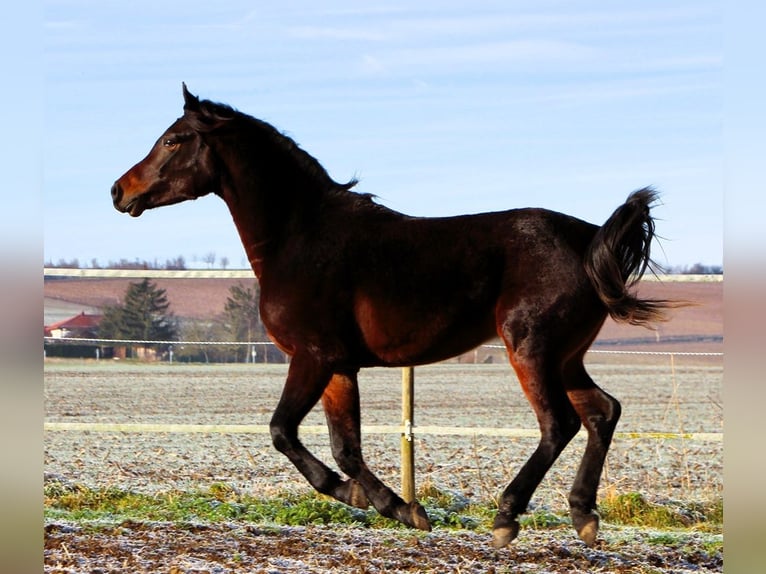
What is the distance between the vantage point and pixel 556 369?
5145 mm

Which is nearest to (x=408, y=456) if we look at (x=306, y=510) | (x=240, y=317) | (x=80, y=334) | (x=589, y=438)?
(x=306, y=510)

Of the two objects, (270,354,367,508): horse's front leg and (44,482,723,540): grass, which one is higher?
(270,354,367,508): horse's front leg

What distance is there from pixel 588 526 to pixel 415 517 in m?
0.94

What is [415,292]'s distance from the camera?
522 cm

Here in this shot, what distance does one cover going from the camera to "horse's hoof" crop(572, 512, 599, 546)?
535 cm

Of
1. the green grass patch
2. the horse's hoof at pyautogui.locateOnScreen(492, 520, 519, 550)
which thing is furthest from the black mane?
the green grass patch

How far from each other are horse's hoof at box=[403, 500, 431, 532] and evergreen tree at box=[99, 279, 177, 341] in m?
21.3

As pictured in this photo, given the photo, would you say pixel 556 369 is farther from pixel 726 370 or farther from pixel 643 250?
pixel 726 370

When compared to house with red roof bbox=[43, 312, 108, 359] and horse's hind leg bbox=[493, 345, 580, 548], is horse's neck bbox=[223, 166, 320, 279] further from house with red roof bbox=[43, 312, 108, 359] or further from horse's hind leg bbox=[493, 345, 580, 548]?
house with red roof bbox=[43, 312, 108, 359]

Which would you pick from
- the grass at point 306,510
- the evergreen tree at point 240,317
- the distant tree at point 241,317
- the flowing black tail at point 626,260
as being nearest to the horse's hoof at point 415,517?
the grass at point 306,510

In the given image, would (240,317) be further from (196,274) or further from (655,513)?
(655,513)

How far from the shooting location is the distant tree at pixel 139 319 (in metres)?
26.9

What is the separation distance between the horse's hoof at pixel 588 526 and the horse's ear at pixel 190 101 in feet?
10.2

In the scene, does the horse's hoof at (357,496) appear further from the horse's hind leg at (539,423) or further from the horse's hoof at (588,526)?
the horse's hoof at (588,526)
